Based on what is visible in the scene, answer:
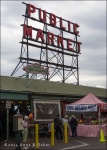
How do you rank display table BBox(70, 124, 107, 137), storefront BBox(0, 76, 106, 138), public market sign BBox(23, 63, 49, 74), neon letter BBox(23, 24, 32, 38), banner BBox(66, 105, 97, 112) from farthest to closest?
neon letter BBox(23, 24, 32, 38) < public market sign BBox(23, 63, 49, 74) < banner BBox(66, 105, 97, 112) < display table BBox(70, 124, 107, 137) < storefront BBox(0, 76, 106, 138)

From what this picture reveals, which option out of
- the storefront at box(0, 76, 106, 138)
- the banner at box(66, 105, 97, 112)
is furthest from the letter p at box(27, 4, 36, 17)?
the banner at box(66, 105, 97, 112)

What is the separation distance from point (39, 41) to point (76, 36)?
8.69 meters

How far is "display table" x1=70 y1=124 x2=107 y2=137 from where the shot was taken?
20.8 metres

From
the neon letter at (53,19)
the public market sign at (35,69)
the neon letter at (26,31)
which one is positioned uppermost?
the neon letter at (53,19)

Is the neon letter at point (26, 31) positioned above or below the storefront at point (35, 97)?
above

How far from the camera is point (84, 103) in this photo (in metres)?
22.2

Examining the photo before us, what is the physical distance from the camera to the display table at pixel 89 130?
68.2 ft

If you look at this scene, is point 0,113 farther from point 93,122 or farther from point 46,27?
point 46,27

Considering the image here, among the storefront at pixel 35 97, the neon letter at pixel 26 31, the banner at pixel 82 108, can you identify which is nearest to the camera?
the storefront at pixel 35 97

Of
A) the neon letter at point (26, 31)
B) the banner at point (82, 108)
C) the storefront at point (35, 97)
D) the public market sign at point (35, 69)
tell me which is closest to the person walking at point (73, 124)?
the banner at point (82, 108)

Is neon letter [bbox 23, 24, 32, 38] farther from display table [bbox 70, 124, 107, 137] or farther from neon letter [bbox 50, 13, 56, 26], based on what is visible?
display table [bbox 70, 124, 107, 137]

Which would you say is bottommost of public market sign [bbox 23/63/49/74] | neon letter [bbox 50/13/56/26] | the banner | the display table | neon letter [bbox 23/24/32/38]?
the display table

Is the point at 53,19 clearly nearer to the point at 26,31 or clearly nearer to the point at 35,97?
the point at 26,31

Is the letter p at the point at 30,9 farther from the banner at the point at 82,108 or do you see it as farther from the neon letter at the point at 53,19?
the banner at the point at 82,108
